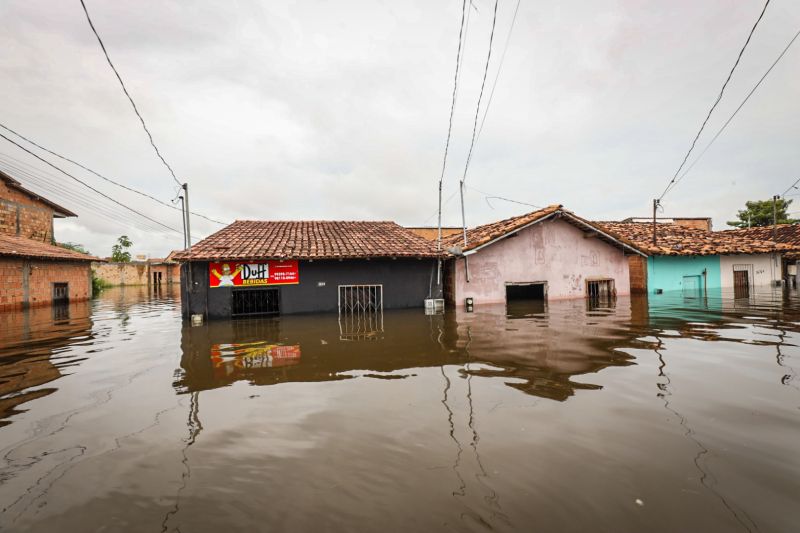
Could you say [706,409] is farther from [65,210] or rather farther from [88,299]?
[65,210]

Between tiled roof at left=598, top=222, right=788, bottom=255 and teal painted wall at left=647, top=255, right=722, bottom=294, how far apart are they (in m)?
0.65

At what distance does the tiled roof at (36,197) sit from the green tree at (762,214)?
58.5m

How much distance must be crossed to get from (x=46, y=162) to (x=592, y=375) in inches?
616

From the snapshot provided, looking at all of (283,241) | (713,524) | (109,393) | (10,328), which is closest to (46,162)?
(10,328)

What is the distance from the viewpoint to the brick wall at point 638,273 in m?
19.6

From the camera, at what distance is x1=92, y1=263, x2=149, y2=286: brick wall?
127 feet

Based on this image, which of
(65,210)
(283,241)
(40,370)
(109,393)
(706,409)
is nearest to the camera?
(706,409)

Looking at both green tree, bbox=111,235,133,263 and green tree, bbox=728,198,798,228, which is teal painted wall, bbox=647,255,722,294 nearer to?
green tree, bbox=728,198,798,228

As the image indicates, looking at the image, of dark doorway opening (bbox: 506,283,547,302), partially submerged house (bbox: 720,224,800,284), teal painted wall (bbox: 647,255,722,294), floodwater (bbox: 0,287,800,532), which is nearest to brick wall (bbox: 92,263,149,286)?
floodwater (bbox: 0,287,800,532)

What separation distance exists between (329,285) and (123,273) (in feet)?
121

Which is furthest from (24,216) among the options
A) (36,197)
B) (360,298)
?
(360,298)

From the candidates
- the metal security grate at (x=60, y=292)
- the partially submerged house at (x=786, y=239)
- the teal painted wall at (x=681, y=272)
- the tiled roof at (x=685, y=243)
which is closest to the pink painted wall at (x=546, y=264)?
the tiled roof at (x=685, y=243)

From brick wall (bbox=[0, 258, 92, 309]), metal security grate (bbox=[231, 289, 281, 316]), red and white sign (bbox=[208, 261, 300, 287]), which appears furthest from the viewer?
brick wall (bbox=[0, 258, 92, 309])

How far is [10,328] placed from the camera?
12234mm
